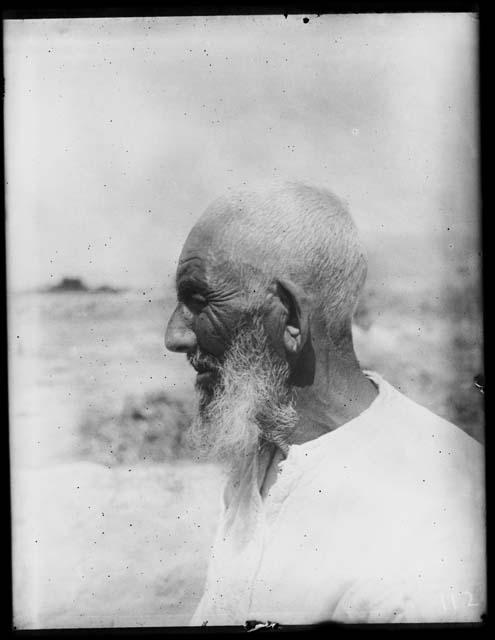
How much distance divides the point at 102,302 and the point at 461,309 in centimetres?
98

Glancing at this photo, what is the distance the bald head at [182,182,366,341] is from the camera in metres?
2.11

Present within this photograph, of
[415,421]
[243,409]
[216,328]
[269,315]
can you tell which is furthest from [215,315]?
[415,421]

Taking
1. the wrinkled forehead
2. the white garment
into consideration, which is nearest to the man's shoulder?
the white garment

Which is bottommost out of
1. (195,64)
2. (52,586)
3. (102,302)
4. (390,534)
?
(52,586)

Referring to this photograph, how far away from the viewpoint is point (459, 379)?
2158mm

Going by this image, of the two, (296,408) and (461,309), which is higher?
(461,309)

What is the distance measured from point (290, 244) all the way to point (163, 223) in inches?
13.8

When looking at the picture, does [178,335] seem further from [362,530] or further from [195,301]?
[362,530]

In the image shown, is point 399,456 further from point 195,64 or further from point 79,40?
point 79,40

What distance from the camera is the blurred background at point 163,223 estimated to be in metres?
2.13

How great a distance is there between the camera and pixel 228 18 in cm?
215

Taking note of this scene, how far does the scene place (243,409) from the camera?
7.14 ft

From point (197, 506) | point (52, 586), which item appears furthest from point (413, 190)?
point (52, 586)

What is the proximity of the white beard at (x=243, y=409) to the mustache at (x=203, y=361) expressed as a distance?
20 millimetres
